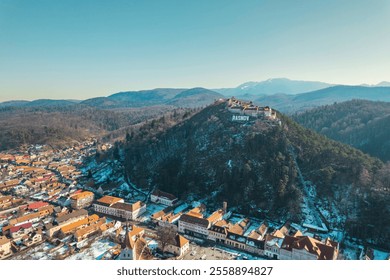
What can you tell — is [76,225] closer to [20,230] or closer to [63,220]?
[63,220]

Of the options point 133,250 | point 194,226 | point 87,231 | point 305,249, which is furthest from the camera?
point 194,226

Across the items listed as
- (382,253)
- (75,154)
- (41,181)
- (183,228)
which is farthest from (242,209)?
(75,154)

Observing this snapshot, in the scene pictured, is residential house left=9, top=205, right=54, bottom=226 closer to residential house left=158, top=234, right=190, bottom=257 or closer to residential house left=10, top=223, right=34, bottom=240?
residential house left=10, top=223, right=34, bottom=240

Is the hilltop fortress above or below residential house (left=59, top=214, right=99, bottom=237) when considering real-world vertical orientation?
above

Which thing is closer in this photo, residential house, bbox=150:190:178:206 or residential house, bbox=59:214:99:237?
residential house, bbox=59:214:99:237

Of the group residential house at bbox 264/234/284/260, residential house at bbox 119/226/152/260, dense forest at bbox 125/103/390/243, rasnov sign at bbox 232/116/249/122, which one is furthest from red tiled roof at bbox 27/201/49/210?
rasnov sign at bbox 232/116/249/122

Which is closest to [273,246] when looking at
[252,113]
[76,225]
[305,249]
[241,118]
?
[305,249]

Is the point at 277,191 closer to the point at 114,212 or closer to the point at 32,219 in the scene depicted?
the point at 114,212
